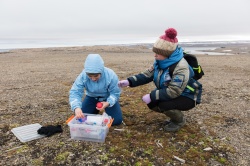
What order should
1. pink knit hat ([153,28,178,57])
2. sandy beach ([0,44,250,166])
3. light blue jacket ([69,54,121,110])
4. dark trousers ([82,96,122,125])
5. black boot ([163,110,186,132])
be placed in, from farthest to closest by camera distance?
dark trousers ([82,96,122,125]) < black boot ([163,110,186,132]) < light blue jacket ([69,54,121,110]) < pink knit hat ([153,28,178,57]) < sandy beach ([0,44,250,166])

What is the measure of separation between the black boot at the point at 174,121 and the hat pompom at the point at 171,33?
151 centimetres

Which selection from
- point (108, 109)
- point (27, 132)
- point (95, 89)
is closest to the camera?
point (27, 132)

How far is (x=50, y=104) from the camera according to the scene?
26.2 ft

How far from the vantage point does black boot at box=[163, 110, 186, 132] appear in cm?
575

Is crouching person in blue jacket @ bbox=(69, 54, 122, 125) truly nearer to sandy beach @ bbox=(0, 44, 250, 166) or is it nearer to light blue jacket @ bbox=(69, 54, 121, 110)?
light blue jacket @ bbox=(69, 54, 121, 110)

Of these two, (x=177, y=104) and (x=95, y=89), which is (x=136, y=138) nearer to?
(x=177, y=104)

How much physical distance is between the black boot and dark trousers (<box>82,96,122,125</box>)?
3.43ft

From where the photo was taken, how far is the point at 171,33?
5.39 m

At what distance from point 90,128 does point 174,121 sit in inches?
75.4

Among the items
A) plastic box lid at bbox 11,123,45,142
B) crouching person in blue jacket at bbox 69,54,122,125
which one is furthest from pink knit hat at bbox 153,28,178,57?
plastic box lid at bbox 11,123,45,142

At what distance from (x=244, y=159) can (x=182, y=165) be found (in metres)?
1.20

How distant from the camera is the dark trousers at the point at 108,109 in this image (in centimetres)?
613

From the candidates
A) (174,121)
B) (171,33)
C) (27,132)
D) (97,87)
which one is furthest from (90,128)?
(171,33)

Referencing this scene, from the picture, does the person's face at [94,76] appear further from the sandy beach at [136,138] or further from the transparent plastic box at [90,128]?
the sandy beach at [136,138]
